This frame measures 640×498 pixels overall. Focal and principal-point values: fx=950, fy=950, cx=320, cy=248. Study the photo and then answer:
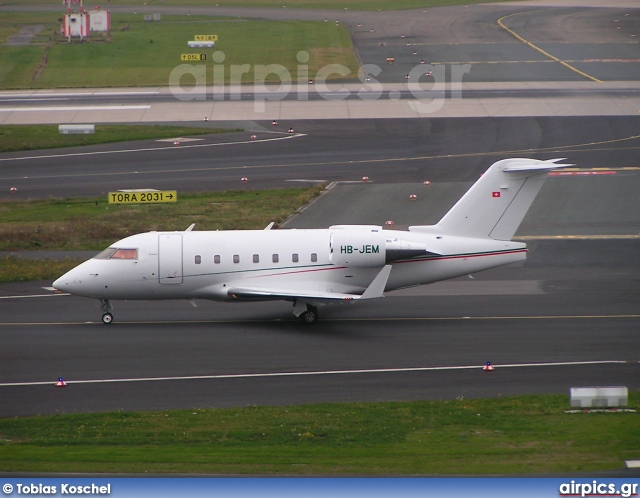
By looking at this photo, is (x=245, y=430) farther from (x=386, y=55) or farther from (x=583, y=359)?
(x=386, y=55)

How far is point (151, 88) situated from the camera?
79125 millimetres

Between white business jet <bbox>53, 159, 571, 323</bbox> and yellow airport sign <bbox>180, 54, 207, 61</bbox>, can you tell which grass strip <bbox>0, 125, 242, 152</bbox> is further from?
white business jet <bbox>53, 159, 571, 323</bbox>

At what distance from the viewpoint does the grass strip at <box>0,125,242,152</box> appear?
60781 millimetres

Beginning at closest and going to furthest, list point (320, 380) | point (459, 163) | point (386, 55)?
point (320, 380)
point (459, 163)
point (386, 55)

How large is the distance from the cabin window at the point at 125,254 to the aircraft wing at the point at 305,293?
11.2 feet

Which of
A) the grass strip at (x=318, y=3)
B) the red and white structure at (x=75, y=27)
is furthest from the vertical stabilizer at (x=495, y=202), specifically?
the grass strip at (x=318, y=3)

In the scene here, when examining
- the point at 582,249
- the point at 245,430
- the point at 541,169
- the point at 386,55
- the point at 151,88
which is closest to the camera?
the point at 245,430

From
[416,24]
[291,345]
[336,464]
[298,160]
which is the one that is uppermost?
[416,24]

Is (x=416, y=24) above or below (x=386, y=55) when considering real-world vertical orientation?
above

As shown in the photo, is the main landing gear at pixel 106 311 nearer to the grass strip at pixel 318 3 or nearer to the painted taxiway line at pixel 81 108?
the painted taxiway line at pixel 81 108

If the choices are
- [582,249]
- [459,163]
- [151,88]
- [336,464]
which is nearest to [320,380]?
[336,464]

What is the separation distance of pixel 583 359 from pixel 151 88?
5844 cm

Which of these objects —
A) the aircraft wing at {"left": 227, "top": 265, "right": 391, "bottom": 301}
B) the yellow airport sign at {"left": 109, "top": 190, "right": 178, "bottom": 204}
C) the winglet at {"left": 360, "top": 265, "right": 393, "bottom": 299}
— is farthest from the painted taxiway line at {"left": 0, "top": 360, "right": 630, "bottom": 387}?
the yellow airport sign at {"left": 109, "top": 190, "right": 178, "bottom": 204}

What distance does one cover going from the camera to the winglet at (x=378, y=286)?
29.4 meters
